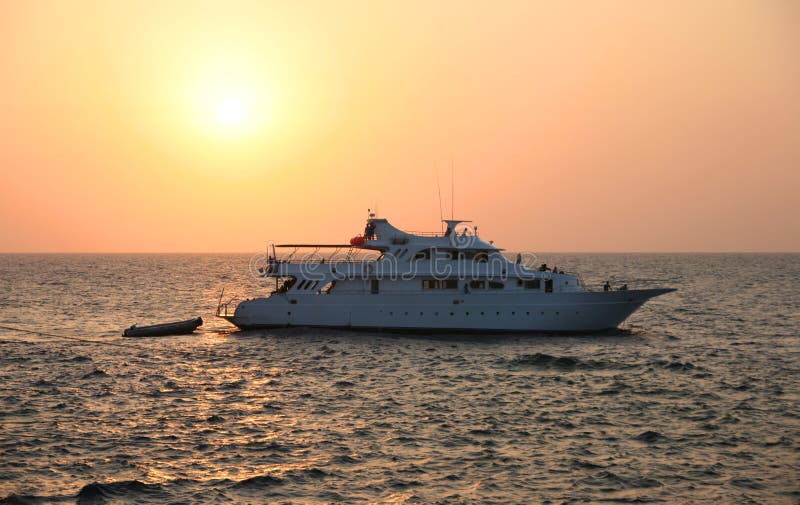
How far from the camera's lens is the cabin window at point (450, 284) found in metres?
42.3

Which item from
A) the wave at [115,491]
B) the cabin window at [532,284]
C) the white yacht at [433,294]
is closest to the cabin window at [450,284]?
the white yacht at [433,294]

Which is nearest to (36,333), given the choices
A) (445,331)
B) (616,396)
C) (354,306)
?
(354,306)

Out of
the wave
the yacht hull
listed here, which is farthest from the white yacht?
the wave

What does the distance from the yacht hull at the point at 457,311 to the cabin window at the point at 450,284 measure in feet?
2.02

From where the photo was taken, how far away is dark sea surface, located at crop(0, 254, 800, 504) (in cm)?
1867

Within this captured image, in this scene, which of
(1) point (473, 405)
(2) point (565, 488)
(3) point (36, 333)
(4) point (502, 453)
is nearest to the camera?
(2) point (565, 488)

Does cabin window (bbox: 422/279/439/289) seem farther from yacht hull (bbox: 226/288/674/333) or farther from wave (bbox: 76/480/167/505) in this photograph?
wave (bbox: 76/480/167/505)

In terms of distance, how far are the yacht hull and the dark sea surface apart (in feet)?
2.76

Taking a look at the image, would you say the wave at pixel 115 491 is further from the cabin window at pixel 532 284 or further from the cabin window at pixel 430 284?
the cabin window at pixel 532 284

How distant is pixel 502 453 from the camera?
2120 centimetres

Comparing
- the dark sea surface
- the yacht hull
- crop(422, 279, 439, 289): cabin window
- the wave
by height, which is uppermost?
crop(422, 279, 439, 289): cabin window

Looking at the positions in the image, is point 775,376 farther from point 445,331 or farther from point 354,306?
point 354,306

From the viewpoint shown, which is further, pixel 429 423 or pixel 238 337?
pixel 238 337

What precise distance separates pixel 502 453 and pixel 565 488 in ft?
9.26
